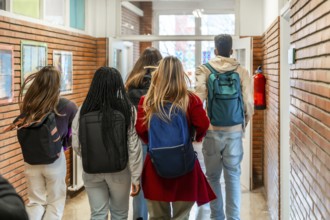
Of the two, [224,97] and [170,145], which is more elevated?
[224,97]

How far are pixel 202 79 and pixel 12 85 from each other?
1654mm

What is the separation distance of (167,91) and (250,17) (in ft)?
12.6

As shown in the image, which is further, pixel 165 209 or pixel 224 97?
pixel 224 97

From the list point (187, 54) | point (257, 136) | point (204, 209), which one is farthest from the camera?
point (187, 54)

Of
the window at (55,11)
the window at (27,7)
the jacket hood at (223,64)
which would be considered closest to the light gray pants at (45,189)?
the jacket hood at (223,64)

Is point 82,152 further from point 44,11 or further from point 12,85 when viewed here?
point 44,11

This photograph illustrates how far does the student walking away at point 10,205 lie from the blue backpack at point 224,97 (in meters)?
2.62

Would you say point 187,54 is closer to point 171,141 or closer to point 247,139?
point 247,139

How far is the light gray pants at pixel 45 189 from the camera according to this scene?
3369 millimetres

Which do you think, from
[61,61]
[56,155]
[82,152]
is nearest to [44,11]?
[61,61]

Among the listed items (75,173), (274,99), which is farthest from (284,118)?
(75,173)

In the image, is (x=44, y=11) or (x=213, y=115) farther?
(x=44, y=11)

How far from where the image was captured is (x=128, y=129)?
116 inches

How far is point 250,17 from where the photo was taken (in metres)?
6.38
